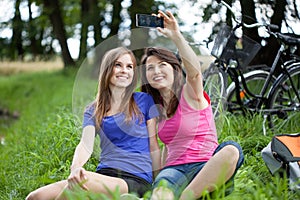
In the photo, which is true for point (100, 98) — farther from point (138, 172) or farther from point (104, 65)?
point (138, 172)

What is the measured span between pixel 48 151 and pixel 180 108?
165cm

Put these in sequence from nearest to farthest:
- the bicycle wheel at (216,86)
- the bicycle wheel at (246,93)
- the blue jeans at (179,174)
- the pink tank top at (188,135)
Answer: the blue jeans at (179,174) < the pink tank top at (188,135) < the bicycle wheel at (216,86) < the bicycle wheel at (246,93)

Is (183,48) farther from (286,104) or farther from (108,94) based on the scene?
(286,104)

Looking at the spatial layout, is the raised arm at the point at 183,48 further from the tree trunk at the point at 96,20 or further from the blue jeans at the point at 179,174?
the tree trunk at the point at 96,20

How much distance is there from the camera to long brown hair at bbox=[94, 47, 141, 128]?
268 centimetres

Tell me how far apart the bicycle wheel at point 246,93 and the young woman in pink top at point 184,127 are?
143 centimetres

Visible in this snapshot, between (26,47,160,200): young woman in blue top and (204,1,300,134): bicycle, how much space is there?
110cm

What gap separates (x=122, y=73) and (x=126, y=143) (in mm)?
374

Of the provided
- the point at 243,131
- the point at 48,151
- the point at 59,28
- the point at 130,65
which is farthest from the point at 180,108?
the point at 59,28

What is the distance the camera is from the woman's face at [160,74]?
2660 millimetres

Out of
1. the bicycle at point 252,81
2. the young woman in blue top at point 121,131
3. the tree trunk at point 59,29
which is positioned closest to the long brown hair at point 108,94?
the young woman in blue top at point 121,131

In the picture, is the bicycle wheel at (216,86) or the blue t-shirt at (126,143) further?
the bicycle wheel at (216,86)

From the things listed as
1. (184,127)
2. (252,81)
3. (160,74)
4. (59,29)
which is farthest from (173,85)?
(59,29)

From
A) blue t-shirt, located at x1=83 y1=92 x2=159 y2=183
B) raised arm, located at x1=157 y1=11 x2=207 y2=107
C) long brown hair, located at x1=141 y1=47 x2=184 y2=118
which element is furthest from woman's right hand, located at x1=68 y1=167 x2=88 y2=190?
raised arm, located at x1=157 y1=11 x2=207 y2=107
